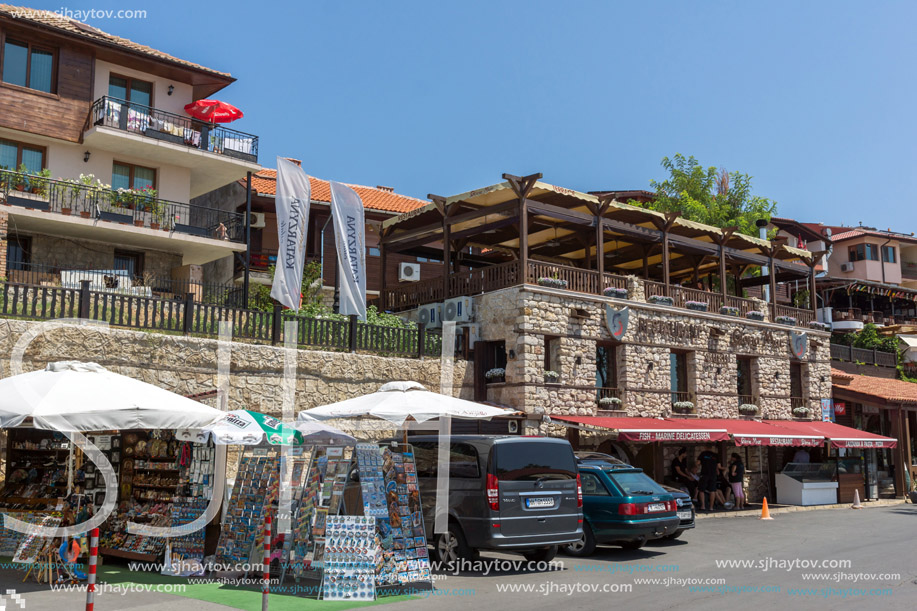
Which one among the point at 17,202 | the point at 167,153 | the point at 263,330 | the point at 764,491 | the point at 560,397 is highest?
the point at 167,153

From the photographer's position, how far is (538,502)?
12.0 m

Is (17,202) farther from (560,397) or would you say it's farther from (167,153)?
(560,397)

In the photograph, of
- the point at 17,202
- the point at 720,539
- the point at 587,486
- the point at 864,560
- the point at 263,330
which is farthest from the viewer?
the point at 17,202

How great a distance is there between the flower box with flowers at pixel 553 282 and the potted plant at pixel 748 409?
9122 mm

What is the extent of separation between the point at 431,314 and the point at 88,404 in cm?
1450

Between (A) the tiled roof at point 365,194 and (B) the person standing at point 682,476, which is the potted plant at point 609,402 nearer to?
(B) the person standing at point 682,476

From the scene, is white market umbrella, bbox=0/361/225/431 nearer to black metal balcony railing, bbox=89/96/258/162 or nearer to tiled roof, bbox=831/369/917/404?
black metal balcony railing, bbox=89/96/258/162

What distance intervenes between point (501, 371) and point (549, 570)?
9545 mm

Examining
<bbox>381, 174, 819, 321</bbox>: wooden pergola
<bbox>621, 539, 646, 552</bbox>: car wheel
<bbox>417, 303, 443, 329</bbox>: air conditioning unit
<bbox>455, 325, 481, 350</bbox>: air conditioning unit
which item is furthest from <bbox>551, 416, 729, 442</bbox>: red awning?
<bbox>621, 539, 646, 552</bbox>: car wheel

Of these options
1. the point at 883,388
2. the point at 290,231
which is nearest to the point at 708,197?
the point at 883,388

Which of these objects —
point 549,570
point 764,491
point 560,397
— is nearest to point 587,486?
point 549,570

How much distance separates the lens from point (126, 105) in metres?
23.1

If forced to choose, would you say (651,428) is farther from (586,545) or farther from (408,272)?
(408,272)

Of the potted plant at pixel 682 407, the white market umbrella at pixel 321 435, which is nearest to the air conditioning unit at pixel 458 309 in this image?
the potted plant at pixel 682 407
